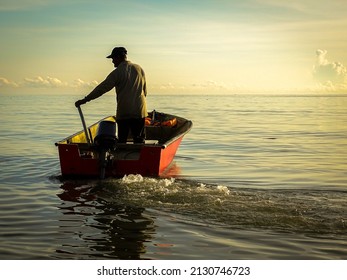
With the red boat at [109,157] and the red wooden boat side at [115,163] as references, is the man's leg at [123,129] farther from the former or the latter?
the red wooden boat side at [115,163]

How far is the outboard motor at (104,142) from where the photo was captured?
950cm

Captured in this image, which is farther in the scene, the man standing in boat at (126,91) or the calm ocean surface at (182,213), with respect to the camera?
the man standing in boat at (126,91)

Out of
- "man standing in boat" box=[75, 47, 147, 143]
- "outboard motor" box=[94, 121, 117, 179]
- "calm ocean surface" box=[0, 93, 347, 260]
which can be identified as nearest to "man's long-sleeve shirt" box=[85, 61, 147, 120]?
"man standing in boat" box=[75, 47, 147, 143]

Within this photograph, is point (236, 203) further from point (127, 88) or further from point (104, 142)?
point (127, 88)

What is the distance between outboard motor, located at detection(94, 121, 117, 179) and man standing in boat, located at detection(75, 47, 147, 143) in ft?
3.04

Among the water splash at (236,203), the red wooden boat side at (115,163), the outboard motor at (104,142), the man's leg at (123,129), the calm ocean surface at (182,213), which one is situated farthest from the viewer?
the man's leg at (123,129)

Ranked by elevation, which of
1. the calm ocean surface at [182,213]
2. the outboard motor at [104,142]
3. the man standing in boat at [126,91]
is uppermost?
the man standing in boat at [126,91]

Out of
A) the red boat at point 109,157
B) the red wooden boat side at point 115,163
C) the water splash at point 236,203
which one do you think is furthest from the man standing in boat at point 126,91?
the water splash at point 236,203

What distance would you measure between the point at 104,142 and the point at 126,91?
1.50 m

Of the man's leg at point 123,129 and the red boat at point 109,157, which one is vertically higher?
the man's leg at point 123,129

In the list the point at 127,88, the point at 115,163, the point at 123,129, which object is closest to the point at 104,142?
the point at 115,163

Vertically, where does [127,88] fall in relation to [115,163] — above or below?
above

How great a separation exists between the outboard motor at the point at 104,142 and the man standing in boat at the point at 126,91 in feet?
3.04

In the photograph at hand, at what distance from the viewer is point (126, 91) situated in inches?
417
